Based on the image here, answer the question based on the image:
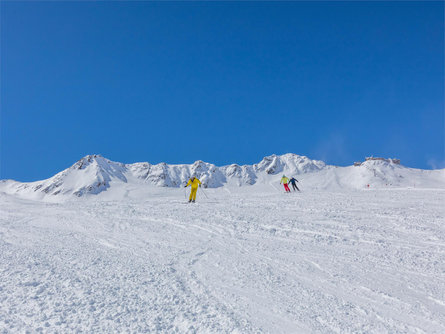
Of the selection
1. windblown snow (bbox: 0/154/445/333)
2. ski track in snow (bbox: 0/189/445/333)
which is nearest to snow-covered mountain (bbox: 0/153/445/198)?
windblown snow (bbox: 0/154/445/333)

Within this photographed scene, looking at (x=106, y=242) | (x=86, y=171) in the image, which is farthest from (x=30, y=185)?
(x=106, y=242)

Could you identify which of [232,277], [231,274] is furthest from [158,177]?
[232,277]

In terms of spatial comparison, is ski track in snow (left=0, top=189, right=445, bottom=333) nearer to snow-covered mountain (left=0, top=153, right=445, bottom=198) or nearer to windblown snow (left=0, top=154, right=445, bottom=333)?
windblown snow (left=0, top=154, right=445, bottom=333)

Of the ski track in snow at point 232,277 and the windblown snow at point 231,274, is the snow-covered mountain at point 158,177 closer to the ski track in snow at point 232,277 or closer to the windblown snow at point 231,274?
the windblown snow at point 231,274

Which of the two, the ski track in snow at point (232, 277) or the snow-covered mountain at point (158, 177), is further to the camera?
the snow-covered mountain at point (158, 177)

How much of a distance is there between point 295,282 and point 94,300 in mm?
3707

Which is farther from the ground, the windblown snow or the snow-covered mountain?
the snow-covered mountain

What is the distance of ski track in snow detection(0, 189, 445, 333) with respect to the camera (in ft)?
13.8

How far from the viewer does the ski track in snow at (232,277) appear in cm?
420

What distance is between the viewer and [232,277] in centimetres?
593

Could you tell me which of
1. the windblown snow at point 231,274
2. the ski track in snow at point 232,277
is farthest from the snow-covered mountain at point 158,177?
the ski track in snow at point 232,277

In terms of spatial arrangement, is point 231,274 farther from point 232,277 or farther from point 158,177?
point 158,177

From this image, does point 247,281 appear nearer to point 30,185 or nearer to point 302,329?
point 302,329

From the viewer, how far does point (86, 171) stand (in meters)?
150
